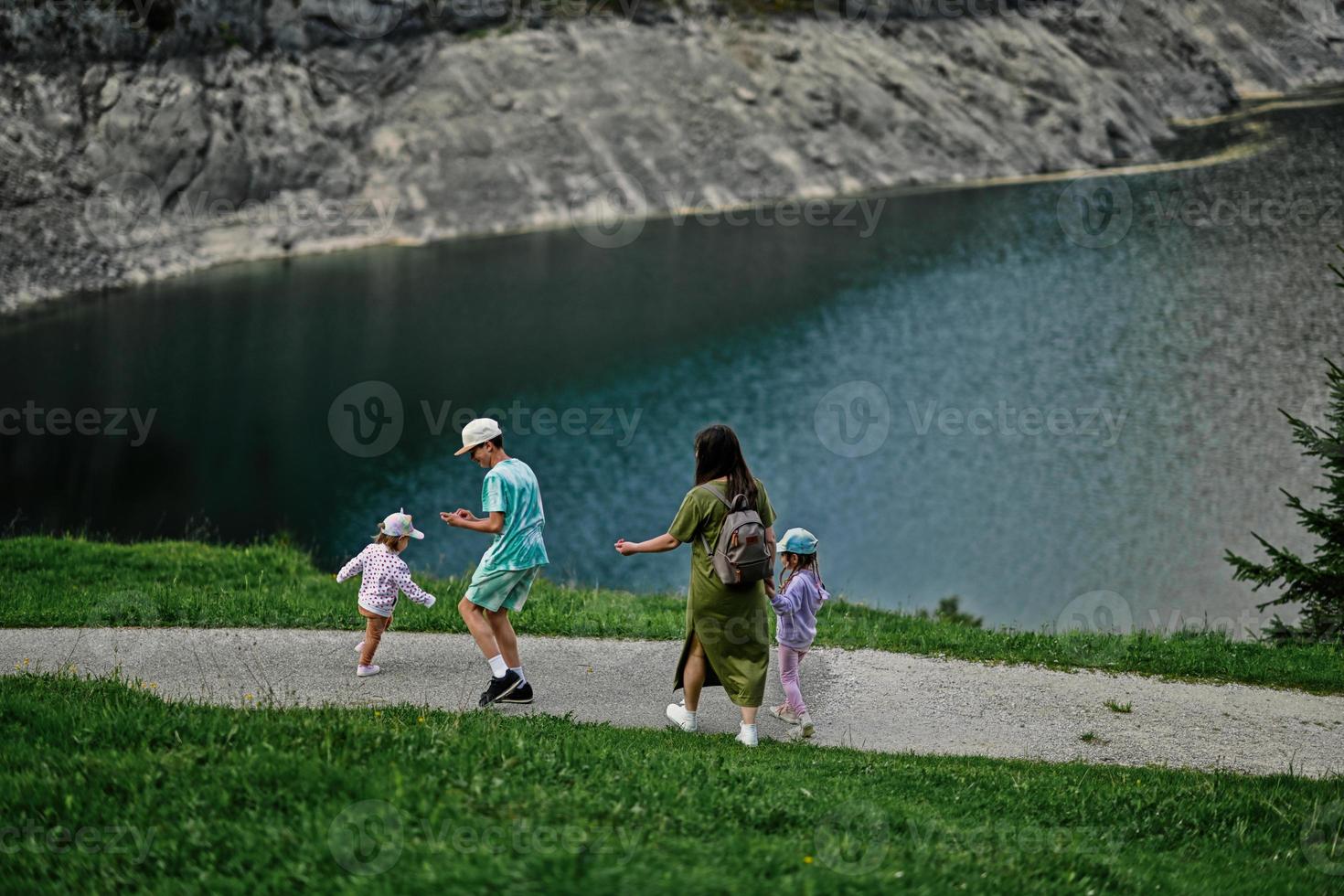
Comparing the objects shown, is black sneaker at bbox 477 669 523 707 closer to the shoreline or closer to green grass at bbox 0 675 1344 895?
green grass at bbox 0 675 1344 895

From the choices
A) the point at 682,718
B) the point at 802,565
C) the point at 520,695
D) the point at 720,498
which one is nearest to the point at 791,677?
the point at 802,565

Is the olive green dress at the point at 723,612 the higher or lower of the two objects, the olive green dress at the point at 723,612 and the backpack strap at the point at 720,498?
the lower

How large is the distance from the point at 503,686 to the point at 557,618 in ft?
10.1

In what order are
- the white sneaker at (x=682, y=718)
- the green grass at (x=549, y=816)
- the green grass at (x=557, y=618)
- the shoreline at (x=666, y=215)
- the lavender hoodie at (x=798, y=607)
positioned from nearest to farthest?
1. the green grass at (x=549, y=816)
2. the white sneaker at (x=682, y=718)
3. the lavender hoodie at (x=798, y=607)
4. the green grass at (x=557, y=618)
5. the shoreline at (x=666, y=215)

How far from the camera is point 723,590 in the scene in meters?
11.2

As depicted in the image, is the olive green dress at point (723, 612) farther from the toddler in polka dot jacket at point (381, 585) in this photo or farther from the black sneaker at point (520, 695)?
the toddler in polka dot jacket at point (381, 585)

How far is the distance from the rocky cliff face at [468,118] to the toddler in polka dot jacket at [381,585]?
171 feet

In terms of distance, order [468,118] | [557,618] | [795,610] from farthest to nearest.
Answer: [468,118] → [557,618] → [795,610]

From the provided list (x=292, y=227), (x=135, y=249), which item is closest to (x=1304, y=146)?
(x=292, y=227)

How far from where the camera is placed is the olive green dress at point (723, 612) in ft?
36.6

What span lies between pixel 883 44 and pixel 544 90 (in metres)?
27.3

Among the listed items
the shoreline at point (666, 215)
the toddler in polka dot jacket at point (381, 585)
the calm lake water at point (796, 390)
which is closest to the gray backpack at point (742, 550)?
the toddler in polka dot jacket at point (381, 585)

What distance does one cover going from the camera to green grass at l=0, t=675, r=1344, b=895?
682cm

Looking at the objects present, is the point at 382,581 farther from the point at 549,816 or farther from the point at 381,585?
the point at 549,816
